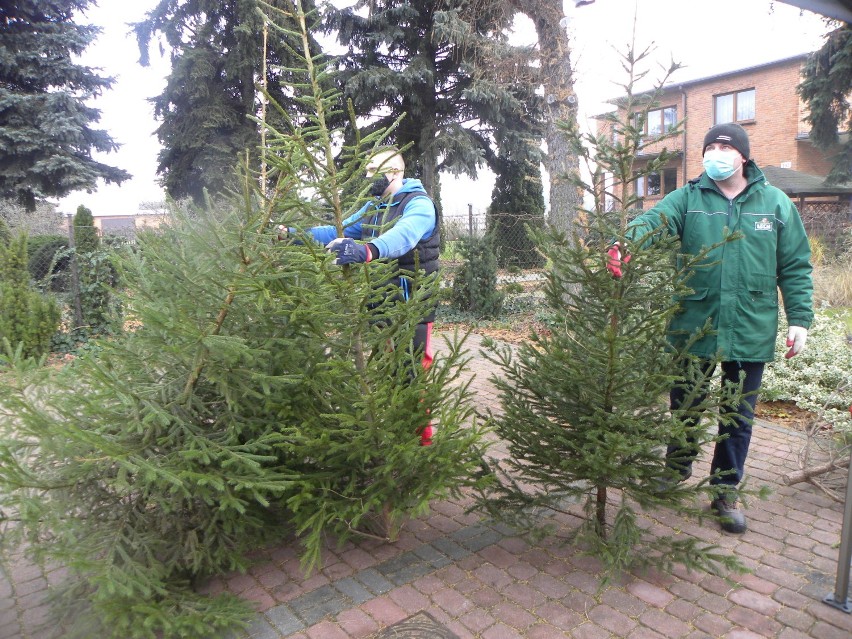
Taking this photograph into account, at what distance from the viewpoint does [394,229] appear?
2.79m

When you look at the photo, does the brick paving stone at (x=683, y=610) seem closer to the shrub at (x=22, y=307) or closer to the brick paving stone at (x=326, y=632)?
the brick paving stone at (x=326, y=632)

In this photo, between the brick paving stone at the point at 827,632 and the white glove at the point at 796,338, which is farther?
the white glove at the point at 796,338

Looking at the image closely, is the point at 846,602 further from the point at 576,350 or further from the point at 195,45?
the point at 195,45

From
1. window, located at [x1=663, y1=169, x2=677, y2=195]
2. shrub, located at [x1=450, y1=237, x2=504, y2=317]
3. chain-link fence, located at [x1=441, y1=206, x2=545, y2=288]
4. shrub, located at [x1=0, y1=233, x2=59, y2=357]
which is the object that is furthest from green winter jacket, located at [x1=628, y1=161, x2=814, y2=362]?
window, located at [x1=663, y1=169, x2=677, y2=195]

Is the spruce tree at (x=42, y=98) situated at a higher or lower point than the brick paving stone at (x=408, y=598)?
higher

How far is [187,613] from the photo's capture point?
7.87 ft

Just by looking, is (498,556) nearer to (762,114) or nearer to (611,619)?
(611,619)

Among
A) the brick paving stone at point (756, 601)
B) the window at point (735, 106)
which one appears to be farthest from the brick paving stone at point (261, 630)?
the window at point (735, 106)

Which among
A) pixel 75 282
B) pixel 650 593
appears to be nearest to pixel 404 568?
pixel 650 593

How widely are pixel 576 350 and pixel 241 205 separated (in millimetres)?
1682

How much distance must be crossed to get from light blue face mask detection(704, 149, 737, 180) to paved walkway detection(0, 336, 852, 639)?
1.98m

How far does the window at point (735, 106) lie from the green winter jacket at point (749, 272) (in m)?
29.0

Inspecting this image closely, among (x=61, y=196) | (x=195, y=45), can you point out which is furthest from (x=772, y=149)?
(x=61, y=196)

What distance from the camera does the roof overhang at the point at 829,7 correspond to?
2598 mm
